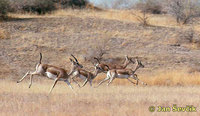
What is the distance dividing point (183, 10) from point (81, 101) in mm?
27316

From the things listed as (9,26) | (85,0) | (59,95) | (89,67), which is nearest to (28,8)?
(9,26)

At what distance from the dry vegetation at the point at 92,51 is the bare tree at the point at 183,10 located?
912mm

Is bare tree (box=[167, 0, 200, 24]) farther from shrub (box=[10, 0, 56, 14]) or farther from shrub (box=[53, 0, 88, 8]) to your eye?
shrub (box=[10, 0, 56, 14])

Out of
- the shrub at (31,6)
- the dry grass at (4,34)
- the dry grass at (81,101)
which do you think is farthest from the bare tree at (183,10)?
the dry grass at (81,101)

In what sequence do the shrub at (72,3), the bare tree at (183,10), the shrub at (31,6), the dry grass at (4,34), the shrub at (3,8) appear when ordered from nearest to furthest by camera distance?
the dry grass at (4,34), the shrub at (3,8), the shrub at (31,6), the bare tree at (183,10), the shrub at (72,3)

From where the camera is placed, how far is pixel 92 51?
982 inches

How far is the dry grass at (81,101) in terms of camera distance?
10.8 meters

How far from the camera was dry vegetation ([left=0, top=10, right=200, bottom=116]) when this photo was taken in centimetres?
1233

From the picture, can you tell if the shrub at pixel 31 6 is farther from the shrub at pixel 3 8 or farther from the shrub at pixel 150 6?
the shrub at pixel 150 6

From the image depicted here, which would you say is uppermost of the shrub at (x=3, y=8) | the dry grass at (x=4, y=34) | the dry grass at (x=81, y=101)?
the shrub at (x=3, y=8)

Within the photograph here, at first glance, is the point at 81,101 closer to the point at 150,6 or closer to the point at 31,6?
the point at 31,6

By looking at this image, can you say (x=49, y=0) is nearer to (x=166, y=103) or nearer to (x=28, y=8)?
(x=28, y=8)

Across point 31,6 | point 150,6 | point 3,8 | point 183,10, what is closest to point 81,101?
point 3,8

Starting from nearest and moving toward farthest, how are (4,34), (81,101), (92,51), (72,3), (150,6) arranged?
(81,101) < (92,51) < (4,34) < (72,3) < (150,6)
